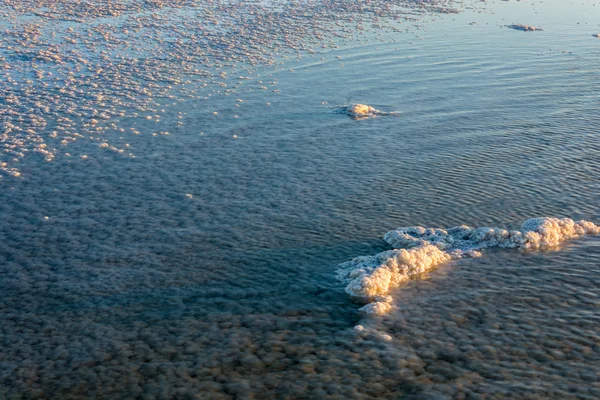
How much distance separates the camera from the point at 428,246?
12891 millimetres

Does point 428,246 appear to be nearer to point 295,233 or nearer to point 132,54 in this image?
point 295,233

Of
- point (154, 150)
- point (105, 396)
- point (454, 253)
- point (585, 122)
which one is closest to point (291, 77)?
point (154, 150)

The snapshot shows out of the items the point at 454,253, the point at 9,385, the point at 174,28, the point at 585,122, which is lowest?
the point at 9,385

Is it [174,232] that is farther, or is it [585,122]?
[585,122]

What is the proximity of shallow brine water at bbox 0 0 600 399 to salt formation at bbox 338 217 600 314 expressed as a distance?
0.27 meters

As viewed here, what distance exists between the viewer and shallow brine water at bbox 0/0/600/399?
32.0 feet

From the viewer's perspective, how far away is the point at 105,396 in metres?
9.15

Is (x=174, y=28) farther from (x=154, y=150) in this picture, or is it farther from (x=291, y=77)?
(x=154, y=150)

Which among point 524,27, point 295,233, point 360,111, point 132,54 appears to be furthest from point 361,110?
point 524,27

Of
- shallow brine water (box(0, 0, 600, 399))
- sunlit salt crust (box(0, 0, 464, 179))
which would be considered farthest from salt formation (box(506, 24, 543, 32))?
shallow brine water (box(0, 0, 600, 399))

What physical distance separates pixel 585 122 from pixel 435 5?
19.6 m

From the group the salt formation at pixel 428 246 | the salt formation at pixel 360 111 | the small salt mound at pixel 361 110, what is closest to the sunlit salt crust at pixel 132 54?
the salt formation at pixel 360 111

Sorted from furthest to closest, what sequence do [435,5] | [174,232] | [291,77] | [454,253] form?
[435,5], [291,77], [174,232], [454,253]

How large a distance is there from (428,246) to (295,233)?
2.87 m
